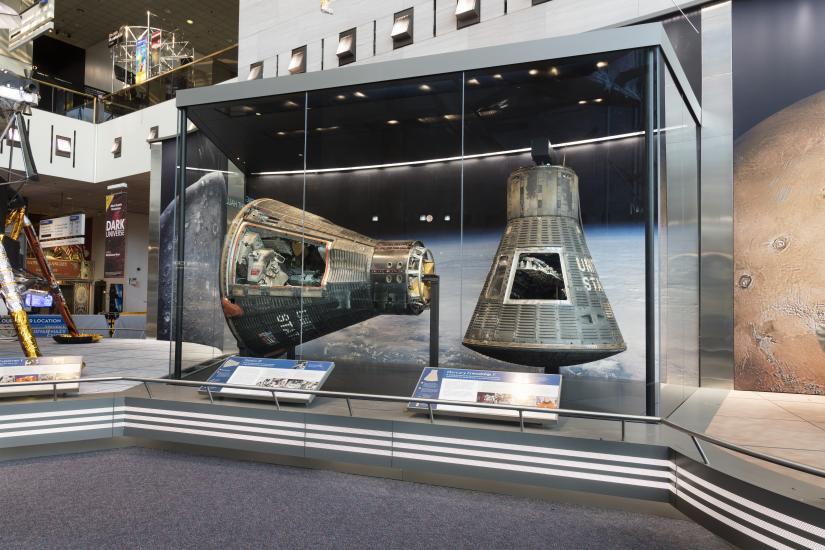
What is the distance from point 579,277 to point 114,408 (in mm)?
3740

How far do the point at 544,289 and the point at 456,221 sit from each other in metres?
1.26

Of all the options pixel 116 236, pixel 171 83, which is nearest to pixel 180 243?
pixel 116 236

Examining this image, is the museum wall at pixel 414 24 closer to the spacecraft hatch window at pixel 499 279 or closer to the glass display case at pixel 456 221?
the glass display case at pixel 456 221

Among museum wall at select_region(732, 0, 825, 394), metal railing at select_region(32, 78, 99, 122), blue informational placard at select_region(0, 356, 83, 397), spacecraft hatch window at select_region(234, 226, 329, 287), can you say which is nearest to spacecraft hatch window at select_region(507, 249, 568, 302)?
spacecraft hatch window at select_region(234, 226, 329, 287)

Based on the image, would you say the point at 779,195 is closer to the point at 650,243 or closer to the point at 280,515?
the point at 650,243

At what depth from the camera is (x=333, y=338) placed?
555cm

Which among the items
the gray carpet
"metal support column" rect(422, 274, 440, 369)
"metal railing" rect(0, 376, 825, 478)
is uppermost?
"metal support column" rect(422, 274, 440, 369)

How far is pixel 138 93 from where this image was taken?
13.4 meters

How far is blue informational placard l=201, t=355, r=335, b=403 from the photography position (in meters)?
4.32

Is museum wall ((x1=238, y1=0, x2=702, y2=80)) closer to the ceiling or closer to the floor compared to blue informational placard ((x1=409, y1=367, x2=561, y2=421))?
closer to the ceiling

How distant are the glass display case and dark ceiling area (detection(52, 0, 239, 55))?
11479 millimetres

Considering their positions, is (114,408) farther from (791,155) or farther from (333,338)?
(791,155)

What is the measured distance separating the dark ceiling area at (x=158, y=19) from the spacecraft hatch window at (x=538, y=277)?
14.3m

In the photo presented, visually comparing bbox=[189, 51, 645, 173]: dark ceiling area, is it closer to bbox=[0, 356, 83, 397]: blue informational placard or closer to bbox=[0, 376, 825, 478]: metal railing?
bbox=[0, 376, 825, 478]: metal railing
